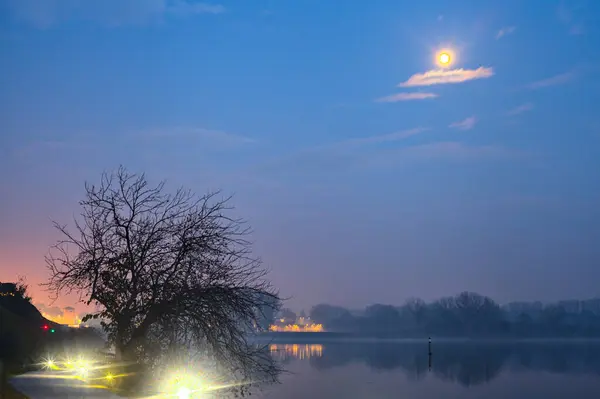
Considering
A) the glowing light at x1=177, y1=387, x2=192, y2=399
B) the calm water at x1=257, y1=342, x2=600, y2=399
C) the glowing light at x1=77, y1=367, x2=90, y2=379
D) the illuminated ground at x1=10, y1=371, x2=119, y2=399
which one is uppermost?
the glowing light at x1=77, y1=367, x2=90, y2=379

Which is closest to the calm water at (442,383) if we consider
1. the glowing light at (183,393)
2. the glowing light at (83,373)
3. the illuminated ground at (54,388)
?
the glowing light at (83,373)

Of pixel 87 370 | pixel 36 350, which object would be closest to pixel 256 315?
pixel 87 370

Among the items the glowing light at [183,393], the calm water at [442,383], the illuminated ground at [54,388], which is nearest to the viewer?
the illuminated ground at [54,388]

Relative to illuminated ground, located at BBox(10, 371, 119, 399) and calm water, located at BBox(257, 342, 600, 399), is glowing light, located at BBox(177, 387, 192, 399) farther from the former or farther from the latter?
calm water, located at BBox(257, 342, 600, 399)

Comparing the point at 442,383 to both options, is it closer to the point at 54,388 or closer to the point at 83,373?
the point at 83,373

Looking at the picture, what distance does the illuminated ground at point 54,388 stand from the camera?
25.4m

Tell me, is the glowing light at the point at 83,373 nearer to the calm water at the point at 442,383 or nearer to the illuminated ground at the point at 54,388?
the illuminated ground at the point at 54,388

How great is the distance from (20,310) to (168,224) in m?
35.9

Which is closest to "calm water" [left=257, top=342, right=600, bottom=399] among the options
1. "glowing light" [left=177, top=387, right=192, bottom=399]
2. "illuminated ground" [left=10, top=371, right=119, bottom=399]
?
"glowing light" [left=177, top=387, right=192, bottom=399]

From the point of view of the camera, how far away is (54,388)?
2714 cm

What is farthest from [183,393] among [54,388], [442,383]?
[442,383]

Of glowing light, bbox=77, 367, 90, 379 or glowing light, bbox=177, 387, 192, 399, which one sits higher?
glowing light, bbox=77, 367, 90, 379

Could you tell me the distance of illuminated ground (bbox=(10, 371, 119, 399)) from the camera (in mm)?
25391

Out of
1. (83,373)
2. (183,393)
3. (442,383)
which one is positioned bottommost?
(442,383)
